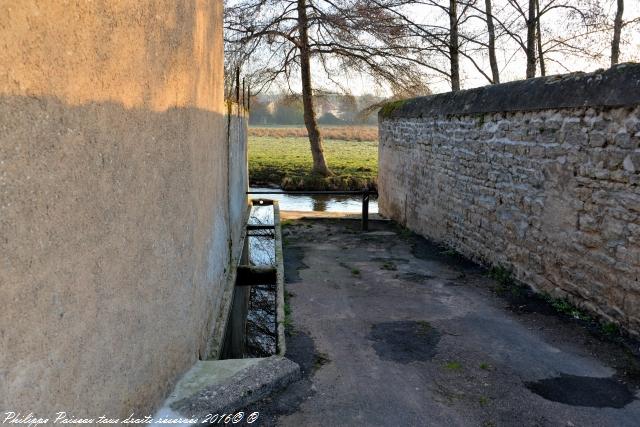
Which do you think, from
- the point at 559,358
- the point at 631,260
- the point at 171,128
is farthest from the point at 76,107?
the point at 631,260

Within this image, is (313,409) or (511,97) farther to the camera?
(511,97)

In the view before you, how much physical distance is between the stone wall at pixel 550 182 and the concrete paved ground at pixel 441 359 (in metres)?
0.42

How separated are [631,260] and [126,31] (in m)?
4.12

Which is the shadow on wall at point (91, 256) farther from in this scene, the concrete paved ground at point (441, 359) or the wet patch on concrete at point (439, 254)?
the wet patch on concrete at point (439, 254)

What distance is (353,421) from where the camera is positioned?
3.24m

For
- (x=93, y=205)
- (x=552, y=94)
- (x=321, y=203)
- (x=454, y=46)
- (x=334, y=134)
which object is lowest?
(x=321, y=203)

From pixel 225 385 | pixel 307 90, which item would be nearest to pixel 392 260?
pixel 225 385

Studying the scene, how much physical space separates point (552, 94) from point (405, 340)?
2.94m

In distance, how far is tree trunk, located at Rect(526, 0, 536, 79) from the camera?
554 inches

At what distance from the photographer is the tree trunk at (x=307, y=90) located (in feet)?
63.3

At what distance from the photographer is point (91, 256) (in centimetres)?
196

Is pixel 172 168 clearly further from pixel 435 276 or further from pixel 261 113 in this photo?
pixel 261 113

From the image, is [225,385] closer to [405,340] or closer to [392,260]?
[405,340]

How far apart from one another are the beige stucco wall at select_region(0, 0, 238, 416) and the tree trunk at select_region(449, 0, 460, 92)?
13510 mm
